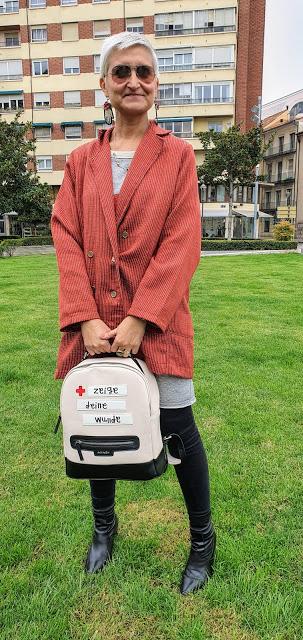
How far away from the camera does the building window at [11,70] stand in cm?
4122

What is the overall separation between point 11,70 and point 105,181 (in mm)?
45908

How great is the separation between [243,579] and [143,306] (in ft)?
3.94

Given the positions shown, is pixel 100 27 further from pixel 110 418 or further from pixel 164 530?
pixel 110 418

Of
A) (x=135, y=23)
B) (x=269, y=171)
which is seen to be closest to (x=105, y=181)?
(x=135, y=23)

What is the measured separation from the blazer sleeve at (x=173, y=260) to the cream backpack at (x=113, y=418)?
20 cm

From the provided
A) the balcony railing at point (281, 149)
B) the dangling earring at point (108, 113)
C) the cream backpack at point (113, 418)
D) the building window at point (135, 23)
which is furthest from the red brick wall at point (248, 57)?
the cream backpack at point (113, 418)

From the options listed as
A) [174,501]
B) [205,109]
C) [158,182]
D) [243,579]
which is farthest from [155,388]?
[205,109]

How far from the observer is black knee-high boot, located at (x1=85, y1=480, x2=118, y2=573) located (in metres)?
2.12

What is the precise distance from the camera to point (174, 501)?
262 cm

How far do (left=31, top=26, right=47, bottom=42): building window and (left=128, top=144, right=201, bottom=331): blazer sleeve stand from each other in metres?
45.4

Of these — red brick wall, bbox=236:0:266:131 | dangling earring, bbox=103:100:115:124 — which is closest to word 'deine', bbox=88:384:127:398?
dangling earring, bbox=103:100:115:124

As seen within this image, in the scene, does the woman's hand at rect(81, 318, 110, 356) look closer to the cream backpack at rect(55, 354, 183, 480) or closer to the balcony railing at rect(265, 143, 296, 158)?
the cream backpack at rect(55, 354, 183, 480)

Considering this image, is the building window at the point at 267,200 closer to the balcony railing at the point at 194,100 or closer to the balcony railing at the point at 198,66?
the balcony railing at the point at 194,100

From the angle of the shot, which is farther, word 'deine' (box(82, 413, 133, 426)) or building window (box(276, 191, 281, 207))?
building window (box(276, 191, 281, 207))
